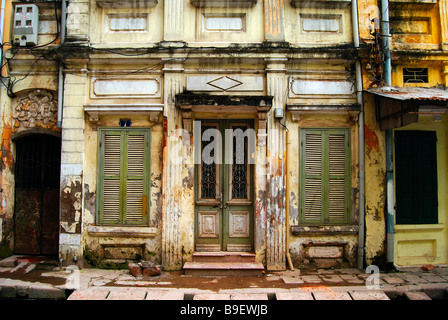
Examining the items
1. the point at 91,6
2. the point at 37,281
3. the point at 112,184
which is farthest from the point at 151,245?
the point at 91,6

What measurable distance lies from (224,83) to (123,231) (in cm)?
374

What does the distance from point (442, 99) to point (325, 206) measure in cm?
287

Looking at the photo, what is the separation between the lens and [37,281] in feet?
18.6

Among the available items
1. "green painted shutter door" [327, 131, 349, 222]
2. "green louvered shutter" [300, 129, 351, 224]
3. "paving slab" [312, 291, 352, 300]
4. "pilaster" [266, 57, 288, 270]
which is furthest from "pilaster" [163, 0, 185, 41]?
"paving slab" [312, 291, 352, 300]

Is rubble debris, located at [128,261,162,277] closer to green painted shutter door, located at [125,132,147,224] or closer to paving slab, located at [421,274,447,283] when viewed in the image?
green painted shutter door, located at [125,132,147,224]

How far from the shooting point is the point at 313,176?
651cm

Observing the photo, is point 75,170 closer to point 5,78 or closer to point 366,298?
point 5,78

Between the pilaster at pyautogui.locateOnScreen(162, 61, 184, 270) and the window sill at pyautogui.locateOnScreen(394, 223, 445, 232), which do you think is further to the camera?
the window sill at pyautogui.locateOnScreen(394, 223, 445, 232)

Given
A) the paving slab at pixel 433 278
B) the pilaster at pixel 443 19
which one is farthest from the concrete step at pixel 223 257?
the pilaster at pixel 443 19

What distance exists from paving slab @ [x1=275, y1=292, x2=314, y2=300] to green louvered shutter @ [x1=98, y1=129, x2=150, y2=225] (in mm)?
3063

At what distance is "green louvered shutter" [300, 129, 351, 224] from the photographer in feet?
21.3

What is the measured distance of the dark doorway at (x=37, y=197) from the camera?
6801mm

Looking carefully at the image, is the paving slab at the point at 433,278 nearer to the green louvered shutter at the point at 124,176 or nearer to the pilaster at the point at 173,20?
the green louvered shutter at the point at 124,176

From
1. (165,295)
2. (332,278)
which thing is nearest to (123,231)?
(165,295)
